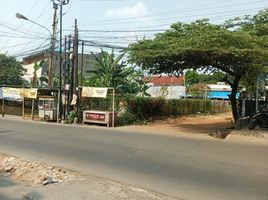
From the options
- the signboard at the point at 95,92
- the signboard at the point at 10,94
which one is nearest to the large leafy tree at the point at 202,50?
the signboard at the point at 95,92

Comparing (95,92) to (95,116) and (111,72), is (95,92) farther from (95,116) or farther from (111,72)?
(111,72)

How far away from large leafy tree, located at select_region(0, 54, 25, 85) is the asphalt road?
1645 inches

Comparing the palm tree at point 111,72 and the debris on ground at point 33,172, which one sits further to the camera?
the palm tree at point 111,72

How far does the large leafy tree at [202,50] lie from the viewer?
21467 mm

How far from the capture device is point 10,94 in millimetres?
40219

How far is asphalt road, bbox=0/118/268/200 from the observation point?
9.41 metres

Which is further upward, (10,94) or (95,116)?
(10,94)

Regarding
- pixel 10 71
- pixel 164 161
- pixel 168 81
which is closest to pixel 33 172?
pixel 164 161

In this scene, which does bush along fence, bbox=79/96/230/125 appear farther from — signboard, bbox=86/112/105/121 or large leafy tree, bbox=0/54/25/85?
large leafy tree, bbox=0/54/25/85

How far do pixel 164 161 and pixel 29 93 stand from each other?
2536 centimetres

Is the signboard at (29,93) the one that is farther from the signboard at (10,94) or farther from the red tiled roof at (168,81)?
the red tiled roof at (168,81)

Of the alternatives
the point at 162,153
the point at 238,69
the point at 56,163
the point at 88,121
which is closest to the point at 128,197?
the point at 56,163

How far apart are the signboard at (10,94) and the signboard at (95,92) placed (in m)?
10.3

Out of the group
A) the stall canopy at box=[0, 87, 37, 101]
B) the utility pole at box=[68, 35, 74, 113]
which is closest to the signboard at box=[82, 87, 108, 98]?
the utility pole at box=[68, 35, 74, 113]
